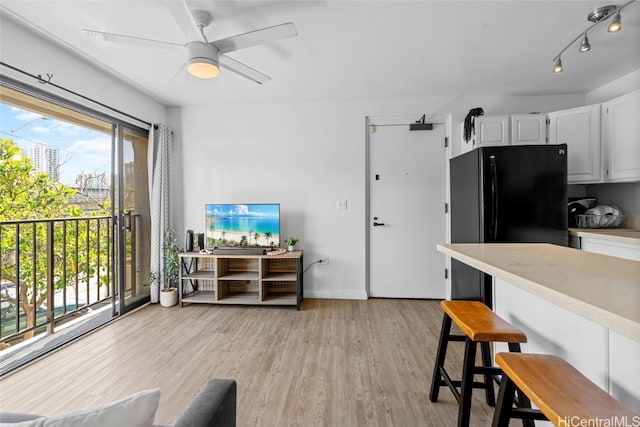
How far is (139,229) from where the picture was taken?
3.40 m

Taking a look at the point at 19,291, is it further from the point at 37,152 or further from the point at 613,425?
the point at 613,425

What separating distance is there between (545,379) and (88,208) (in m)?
3.70

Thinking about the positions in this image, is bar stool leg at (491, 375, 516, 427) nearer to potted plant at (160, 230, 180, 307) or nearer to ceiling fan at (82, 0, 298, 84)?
ceiling fan at (82, 0, 298, 84)

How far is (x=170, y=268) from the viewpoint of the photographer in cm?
338

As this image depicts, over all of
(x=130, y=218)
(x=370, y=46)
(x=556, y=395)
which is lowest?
(x=556, y=395)

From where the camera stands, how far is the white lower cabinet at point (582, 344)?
0.86 meters

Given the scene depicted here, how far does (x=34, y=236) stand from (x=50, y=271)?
1.20ft

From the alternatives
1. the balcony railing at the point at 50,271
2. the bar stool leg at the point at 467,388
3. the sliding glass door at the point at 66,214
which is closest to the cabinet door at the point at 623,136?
the bar stool leg at the point at 467,388

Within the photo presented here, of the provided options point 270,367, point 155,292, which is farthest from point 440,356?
point 155,292

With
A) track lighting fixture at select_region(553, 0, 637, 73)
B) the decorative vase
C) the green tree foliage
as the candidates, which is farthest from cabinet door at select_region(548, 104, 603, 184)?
the green tree foliage

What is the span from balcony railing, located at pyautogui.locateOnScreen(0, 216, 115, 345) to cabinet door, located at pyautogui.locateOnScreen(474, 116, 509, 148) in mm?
4047

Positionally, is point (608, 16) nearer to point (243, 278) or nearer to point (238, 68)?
point (238, 68)

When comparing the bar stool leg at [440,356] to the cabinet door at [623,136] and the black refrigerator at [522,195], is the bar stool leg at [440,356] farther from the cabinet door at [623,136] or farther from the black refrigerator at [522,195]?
the cabinet door at [623,136]

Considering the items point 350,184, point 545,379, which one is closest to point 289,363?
point 545,379
